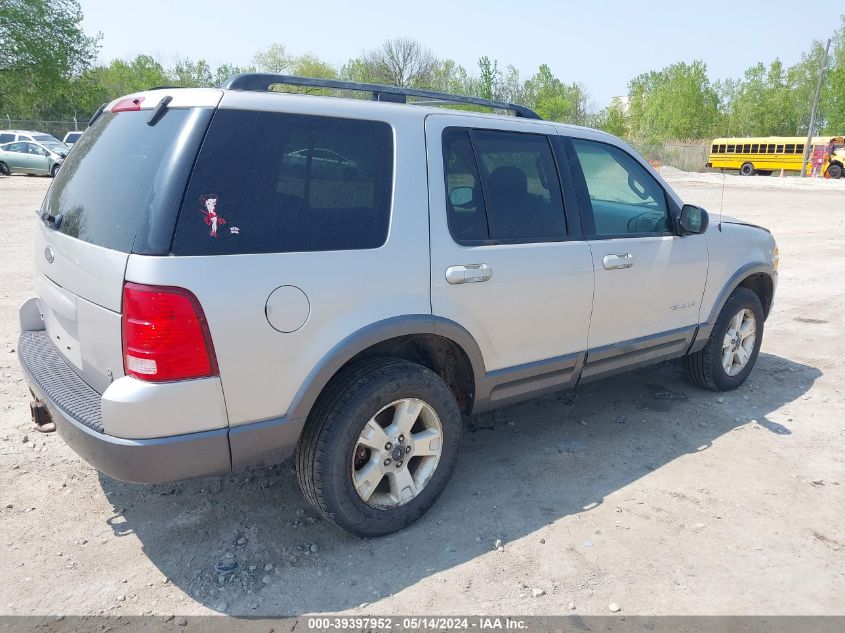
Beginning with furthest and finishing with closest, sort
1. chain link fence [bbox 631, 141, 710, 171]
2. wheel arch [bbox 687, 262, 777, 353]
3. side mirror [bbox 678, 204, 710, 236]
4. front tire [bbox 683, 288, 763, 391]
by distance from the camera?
1. chain link fence [bbox 631, 141, 710, 171]
2. front tire [bbox 683, 288, 763, 391]
3. wheel arch [bbox 687, 262, 777, 353]
4. side mirror [bbox 678, 204, 710, 236]

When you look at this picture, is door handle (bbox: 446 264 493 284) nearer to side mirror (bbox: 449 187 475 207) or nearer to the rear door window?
the rear door window

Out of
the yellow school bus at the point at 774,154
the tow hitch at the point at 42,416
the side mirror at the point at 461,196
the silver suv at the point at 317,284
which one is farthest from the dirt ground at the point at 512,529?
the yellow school bus at the point at 774,154

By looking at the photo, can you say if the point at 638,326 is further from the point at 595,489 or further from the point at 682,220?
the point at 595,489

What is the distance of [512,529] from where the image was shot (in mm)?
3244

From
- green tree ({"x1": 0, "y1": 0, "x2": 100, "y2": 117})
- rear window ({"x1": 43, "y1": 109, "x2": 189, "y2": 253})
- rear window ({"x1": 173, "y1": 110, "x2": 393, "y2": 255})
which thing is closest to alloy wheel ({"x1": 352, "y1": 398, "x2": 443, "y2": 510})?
rear window ({"x1": 173, "y1": 110, "x2": 393, "y2": 255})

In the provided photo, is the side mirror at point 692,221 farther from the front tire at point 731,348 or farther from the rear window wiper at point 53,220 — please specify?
the rear window wiper at point 53,220

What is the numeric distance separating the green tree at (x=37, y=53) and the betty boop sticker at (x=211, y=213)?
159 feet

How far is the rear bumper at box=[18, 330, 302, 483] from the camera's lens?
2.46 m

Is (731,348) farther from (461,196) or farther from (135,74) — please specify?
(135,74)

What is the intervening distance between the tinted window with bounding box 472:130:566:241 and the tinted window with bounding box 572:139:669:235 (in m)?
0.31

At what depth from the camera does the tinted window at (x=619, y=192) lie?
3.92m

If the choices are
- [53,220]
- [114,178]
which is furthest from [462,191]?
[53,220]

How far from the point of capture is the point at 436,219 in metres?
3.10

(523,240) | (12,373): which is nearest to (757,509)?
(523,240)
